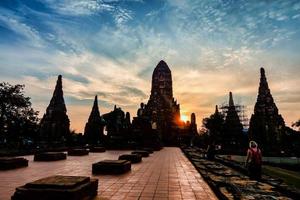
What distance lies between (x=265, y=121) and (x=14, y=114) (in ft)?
143

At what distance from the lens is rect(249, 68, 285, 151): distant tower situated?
48219 mm

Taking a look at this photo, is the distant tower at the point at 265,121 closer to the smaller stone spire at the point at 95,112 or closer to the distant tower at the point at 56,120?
the smaller stone spire at the point at 95,112

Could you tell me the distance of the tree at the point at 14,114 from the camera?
2822 centimetres

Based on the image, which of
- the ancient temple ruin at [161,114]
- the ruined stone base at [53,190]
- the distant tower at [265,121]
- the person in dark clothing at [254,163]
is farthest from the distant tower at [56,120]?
the ruined stone base at [53,190]

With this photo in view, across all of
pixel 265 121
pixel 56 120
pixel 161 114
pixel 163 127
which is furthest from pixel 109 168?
pixel 265 121

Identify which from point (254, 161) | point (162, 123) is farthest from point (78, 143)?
point (254, 161)

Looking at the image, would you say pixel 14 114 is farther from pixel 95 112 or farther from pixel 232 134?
pixel 232 134

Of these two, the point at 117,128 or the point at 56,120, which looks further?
the point at 56,120

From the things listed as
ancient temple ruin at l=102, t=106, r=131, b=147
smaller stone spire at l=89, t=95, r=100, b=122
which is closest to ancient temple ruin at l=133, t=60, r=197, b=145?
ancient temple ruin at l=102, t=106, r=131, b=147

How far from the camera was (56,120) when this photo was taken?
143ft

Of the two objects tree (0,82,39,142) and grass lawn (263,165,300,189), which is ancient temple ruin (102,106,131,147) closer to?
tree (0,82,39,142)

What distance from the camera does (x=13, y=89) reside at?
2930 centimetres

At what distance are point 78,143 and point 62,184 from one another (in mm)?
35741

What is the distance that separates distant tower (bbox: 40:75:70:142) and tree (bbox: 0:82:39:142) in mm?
11108
